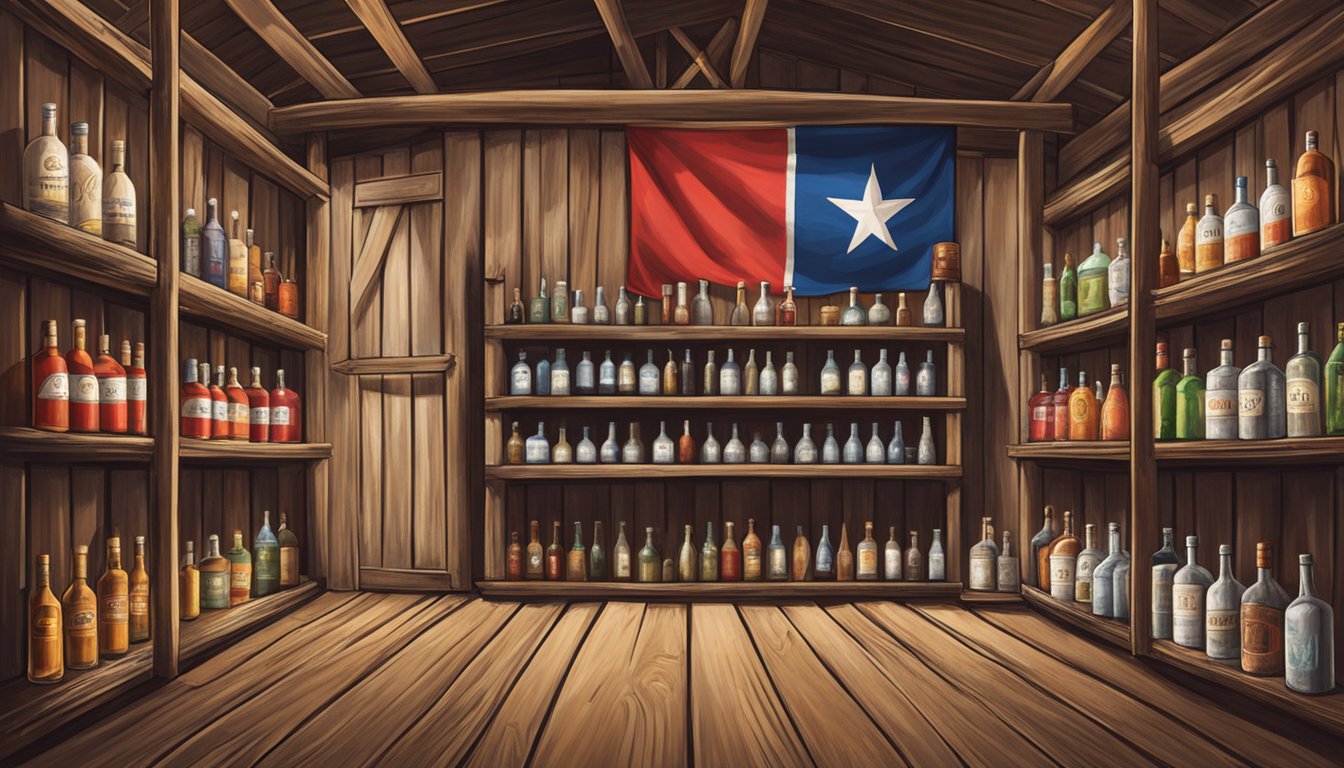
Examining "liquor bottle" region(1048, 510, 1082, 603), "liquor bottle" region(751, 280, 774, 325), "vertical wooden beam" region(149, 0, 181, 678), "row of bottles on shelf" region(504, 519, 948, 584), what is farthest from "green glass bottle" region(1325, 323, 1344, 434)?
"vertical wooden beam" region(149, 0, 181, 678)

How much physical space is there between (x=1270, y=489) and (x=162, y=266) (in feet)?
11.3

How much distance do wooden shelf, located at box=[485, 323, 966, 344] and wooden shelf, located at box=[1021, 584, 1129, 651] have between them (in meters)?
1.13

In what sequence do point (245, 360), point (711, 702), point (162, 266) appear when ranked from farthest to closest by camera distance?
point (245, 360), point (162, 266), point (711, 702)

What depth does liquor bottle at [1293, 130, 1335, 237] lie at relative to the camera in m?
2.09

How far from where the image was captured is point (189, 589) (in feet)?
8.95

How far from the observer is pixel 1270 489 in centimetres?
241

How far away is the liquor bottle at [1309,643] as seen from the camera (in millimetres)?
1961

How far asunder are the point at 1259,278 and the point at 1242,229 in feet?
0.90

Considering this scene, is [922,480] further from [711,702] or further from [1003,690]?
[711,702]

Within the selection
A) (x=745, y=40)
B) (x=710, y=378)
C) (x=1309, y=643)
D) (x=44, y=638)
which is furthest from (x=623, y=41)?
(x=1309, y=643)

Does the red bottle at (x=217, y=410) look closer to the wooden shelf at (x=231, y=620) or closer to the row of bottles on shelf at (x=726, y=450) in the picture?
the wooden shelf at (x=231, y=620)

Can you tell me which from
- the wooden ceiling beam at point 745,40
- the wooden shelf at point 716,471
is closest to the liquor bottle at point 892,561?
the wooden shelf at point 716,471

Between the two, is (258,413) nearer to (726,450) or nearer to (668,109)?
(726,450)

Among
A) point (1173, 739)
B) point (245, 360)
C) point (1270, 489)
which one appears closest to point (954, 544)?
point (1270, 489)
